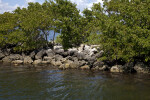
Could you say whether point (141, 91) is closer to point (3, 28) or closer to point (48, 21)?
point (48, 21)

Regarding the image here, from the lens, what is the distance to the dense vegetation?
2459 cm

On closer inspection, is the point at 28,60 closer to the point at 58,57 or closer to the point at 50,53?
the point at 50,53

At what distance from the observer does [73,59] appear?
34844 mm

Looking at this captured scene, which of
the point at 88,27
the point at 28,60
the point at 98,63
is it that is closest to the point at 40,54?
the point at 28,60

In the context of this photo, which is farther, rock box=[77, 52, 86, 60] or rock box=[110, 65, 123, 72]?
rock box=[77, 52, 86, 60]

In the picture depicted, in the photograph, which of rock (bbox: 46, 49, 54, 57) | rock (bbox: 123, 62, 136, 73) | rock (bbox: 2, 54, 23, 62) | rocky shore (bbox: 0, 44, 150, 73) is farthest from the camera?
rock (bbox: 2, 54, 23, 62)

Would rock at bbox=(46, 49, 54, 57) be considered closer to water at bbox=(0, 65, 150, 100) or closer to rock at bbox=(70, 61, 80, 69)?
rock at bbox=(70, 61, 80, 69)

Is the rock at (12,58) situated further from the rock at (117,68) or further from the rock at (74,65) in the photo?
the rock at (117,68)

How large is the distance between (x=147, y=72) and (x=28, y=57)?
91.3 feet

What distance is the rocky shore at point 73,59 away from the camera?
89.4 feet

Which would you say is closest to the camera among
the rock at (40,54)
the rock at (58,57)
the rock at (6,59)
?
the rock at (58,57)

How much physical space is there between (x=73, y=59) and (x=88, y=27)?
11.4 m

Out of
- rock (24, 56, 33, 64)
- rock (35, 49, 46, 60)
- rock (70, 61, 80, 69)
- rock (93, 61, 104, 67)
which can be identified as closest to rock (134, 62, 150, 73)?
rock (93, 61, 104, 67)

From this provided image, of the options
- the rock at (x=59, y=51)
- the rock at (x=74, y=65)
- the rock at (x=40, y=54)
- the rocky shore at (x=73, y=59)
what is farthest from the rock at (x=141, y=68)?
the rock at (x=40, y=54)
